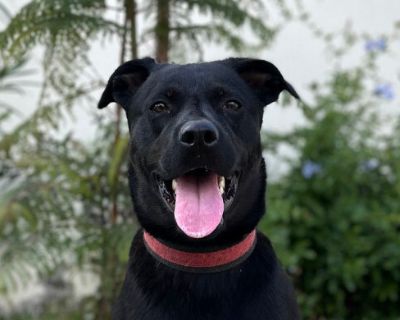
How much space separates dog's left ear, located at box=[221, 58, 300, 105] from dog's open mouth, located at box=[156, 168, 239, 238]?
1.50 feet

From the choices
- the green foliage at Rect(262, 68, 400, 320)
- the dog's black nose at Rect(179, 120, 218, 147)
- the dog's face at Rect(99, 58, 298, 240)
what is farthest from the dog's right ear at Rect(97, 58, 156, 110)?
the green foliage at Rect(262, 68, 400, 320)

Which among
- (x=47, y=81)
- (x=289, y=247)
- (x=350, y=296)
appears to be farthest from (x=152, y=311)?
(x=350, y=296)

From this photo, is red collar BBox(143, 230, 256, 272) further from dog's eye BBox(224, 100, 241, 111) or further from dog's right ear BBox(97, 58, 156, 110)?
dog's right ear BBox(97, 58, 156, 110)

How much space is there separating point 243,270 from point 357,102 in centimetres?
269

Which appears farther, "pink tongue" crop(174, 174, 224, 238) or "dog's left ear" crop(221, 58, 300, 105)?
"dog's left ear" crop(221, 58, 300, 105)

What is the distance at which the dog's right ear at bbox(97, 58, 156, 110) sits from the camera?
3047 millimetres

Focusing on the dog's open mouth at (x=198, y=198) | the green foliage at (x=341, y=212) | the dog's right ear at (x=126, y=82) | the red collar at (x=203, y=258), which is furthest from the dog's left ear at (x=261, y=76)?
the green foliage at (x=341, y=212)

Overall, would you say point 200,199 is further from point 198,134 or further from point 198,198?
point 198,134

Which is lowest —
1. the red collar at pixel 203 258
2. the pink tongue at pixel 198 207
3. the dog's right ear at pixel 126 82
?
the red collar at pixel 203 258

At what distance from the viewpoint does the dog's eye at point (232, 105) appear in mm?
2863

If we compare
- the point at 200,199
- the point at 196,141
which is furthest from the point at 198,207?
the point at 196,141

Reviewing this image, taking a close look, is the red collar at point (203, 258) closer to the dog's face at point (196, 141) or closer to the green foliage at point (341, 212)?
the dog's face at point (196, 141)

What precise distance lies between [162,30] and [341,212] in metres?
1.65

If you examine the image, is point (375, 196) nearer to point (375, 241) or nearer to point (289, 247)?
point (375, 241)
